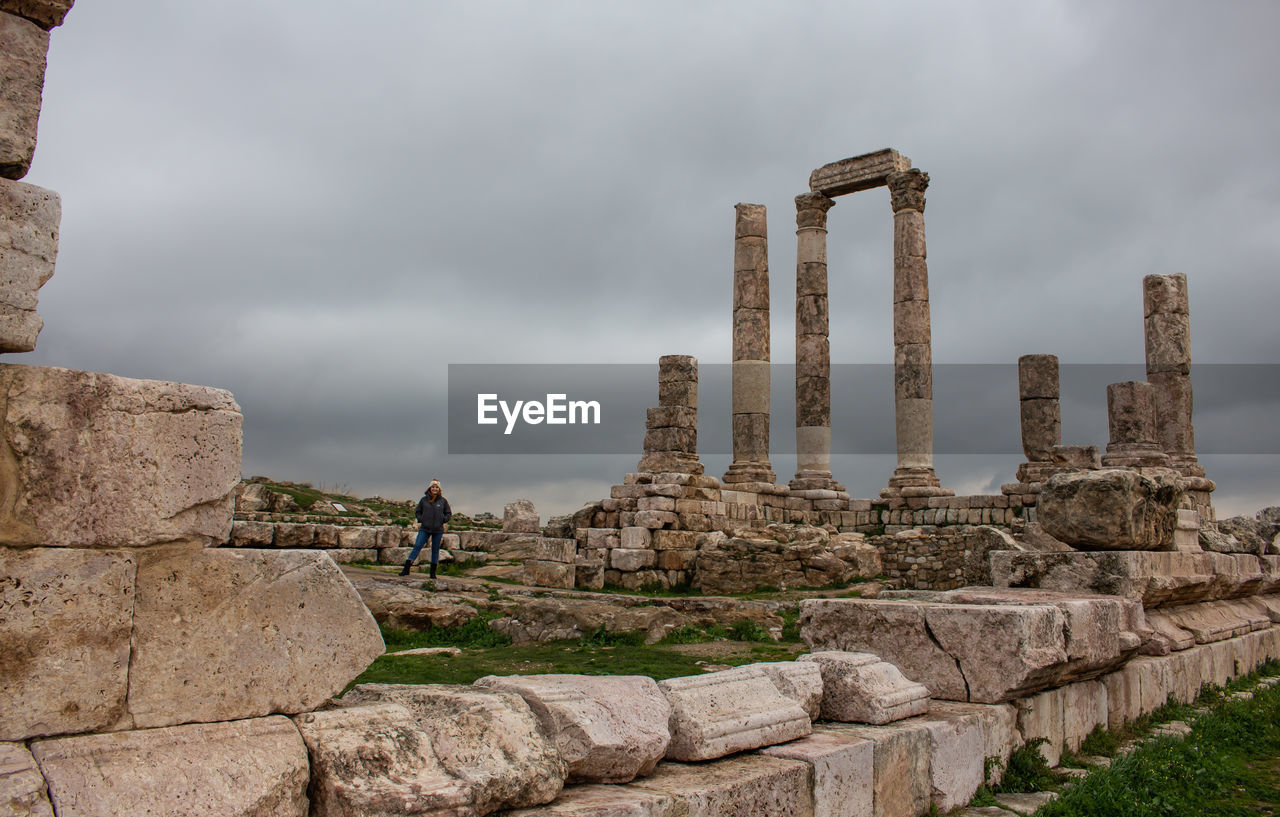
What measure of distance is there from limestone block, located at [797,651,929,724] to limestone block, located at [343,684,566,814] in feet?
6.45

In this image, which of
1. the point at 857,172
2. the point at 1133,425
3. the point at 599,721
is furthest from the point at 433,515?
the point at 1133,425

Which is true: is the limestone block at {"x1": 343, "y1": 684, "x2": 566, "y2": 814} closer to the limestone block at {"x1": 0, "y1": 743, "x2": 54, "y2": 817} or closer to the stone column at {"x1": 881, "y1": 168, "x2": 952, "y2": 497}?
the limestone block at {"x1": 0, "y1": 743, "x2": 54, "y2": 817}

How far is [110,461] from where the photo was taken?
9.35 ft

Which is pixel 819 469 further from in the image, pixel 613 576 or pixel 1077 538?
pixel 1077 538

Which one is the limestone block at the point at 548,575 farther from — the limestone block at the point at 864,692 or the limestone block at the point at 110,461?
the limestone block at the point at 110,461

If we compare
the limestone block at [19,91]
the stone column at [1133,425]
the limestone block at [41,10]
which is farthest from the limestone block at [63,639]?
the stone column at [1133,425]

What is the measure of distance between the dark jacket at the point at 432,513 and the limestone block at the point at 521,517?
8.10 metres

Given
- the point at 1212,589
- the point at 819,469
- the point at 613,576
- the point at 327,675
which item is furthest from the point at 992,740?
the point at 819,469

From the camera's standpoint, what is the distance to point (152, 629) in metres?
2.91

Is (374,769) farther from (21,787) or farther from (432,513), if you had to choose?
(432,513)

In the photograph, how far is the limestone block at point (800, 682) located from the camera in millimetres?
4629

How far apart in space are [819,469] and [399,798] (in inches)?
819

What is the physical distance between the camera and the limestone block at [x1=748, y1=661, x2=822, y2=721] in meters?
4.63

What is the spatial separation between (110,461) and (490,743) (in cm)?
154
